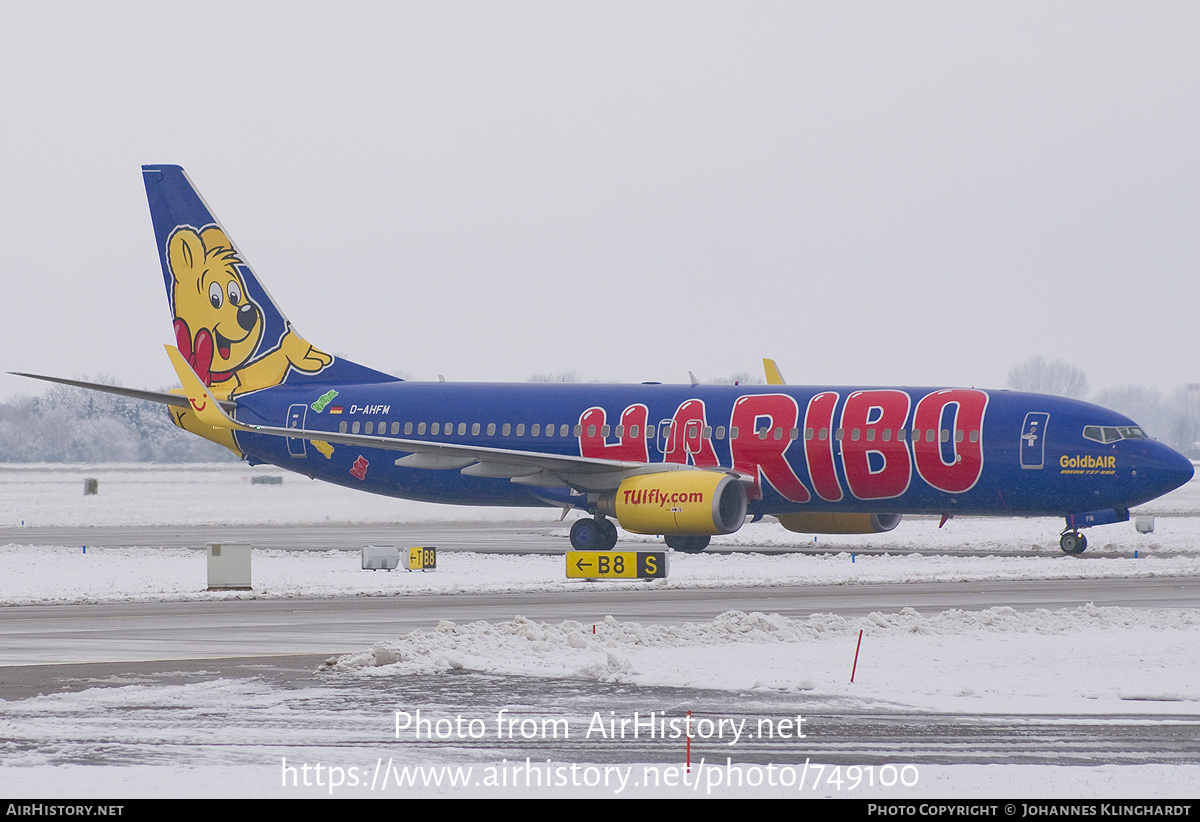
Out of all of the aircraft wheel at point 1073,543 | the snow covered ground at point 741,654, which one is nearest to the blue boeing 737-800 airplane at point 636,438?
the aircraft wheel at point 1073,543

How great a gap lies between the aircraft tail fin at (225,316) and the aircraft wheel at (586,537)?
9395 mm

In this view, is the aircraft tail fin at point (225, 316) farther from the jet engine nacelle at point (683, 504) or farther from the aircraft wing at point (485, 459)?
the jet engine nacelle at point (683, 504)

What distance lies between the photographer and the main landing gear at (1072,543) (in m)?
38.5

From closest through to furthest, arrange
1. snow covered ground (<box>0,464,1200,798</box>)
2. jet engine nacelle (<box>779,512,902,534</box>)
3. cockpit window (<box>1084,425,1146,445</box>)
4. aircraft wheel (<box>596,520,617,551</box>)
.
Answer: snow covered ground (<box>0,464,1200,798</box>), cockpit window (<box>1084,425,1146,445</box>), aircraft wheel (<box>596,520,617,551</box>), jet engine nacelle (<box>779,512,902,534</box>)

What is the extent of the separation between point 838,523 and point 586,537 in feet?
20.9

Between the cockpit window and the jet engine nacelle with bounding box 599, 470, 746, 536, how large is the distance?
7.82m

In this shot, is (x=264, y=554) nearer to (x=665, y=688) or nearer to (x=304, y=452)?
(x=304, y=452)

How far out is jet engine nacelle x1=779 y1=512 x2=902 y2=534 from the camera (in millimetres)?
41188

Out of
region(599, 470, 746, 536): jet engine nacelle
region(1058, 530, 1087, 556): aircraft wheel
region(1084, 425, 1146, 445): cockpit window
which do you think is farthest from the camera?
region(1058, 530, 1087, 556): aircraft wheel

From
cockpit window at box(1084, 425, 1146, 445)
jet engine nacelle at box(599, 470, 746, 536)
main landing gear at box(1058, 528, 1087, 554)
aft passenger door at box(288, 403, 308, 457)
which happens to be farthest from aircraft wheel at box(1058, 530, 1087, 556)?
aft passenger door at box(288, 403, 308, 457)

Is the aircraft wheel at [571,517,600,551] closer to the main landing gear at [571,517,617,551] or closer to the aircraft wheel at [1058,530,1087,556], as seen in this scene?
the main landing gear at [571,517,617,551]

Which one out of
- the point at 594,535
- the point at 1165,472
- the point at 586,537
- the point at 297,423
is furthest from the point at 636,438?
the point at 1165,472

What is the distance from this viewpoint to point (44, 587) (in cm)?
3138

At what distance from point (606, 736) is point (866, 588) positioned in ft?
57.4
